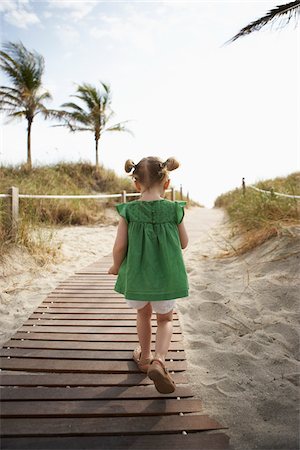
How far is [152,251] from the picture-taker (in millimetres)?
2043

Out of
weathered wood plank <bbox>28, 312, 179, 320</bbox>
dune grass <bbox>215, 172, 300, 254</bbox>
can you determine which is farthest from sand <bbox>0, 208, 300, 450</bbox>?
dune grass <bbox>215, 172, 300, 254</bbox>

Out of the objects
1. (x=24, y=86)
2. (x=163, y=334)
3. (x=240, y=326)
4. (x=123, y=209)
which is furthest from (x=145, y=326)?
(x=24, y=86)

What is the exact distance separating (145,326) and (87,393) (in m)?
0.52

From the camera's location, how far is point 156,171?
209 centimetres

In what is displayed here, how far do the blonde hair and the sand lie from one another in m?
1.32

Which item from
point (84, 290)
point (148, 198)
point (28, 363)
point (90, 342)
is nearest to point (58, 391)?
point (28, 363)

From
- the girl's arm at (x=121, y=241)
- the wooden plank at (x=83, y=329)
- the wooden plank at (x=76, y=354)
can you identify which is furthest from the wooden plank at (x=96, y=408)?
the wooden plank at (x=83, y=329)

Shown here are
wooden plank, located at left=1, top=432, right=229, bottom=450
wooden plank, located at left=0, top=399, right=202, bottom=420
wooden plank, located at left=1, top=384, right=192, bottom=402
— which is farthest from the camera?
wooden plank, located at left=1, top=384, right=192, bottom=402

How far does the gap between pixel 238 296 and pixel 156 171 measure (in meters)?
2.09

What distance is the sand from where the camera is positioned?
187cm

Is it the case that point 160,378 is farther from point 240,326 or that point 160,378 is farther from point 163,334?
point 240,326

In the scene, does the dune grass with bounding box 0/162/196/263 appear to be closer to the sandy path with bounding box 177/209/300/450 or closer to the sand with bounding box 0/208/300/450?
the sand with bounding box 0/208/300/450

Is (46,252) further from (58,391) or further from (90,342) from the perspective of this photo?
(58,391)

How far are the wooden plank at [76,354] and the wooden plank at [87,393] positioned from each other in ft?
1.13
